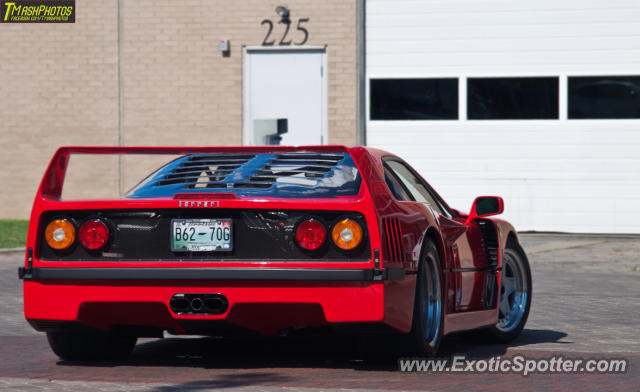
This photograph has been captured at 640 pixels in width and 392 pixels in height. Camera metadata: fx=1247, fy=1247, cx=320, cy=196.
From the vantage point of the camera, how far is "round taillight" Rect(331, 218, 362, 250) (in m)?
6.30

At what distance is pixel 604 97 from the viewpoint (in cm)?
2172

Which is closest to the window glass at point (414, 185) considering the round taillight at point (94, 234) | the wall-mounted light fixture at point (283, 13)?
the round taillight at point (94, 234)

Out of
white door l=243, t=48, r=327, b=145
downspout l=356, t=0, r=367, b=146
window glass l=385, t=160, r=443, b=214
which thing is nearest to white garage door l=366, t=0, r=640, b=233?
downspout l=356, t=0, r=367, b=146

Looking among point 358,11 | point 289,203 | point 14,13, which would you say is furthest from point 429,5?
point 289,203

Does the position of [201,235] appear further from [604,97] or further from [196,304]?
[604,97]

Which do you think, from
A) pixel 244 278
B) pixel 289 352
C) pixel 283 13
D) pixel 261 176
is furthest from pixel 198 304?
pixel 283 13

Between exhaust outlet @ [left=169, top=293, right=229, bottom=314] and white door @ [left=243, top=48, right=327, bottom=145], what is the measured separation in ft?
54.1

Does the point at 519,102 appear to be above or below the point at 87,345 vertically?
above

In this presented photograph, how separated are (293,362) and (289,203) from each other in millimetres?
1188

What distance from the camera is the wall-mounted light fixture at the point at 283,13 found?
22797 millimetres

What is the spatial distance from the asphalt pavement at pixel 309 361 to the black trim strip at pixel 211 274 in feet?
1.70

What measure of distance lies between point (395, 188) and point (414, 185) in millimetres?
644

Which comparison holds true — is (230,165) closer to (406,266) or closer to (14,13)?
(406,266)

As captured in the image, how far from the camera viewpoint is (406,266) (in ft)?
21.3
